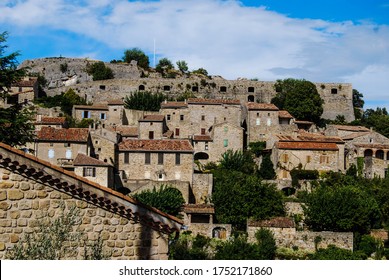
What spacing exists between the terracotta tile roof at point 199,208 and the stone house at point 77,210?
31.1 metres

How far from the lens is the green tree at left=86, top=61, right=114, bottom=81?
80.2 meters

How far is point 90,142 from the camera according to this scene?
47.3 metres

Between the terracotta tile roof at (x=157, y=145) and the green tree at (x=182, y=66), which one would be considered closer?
the terracotta tile roof at (x=157, y=145)

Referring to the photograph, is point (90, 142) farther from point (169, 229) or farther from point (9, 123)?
point (169, 229)

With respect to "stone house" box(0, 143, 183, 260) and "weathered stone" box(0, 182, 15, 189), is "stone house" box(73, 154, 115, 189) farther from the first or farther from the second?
"weathered stone" box(0, 182, 15, 189)

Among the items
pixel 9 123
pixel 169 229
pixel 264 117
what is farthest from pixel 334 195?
pixel 169 229

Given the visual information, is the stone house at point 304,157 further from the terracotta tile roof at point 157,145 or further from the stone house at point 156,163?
the stone house at point 156,163

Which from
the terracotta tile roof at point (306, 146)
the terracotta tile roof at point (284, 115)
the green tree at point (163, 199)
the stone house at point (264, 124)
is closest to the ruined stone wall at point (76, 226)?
the green tree at point (163, 199)

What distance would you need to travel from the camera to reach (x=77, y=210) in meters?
9.28

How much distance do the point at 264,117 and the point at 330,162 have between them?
10.7 m

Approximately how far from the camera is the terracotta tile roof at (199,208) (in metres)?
40.7

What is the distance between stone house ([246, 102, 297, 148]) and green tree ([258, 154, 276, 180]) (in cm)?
801

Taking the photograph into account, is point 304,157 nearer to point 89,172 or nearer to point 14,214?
point 89,172

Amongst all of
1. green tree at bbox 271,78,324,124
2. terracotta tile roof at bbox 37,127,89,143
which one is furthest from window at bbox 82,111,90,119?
green tree at bbox 271,78,324,124
